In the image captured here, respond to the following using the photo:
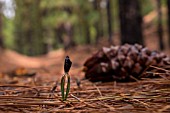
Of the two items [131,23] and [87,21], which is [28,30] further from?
[131,23]

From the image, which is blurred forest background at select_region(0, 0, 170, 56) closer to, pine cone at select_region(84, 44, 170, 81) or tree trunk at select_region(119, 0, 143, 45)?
tree trunk at select_region(119, 0, 143, 45)

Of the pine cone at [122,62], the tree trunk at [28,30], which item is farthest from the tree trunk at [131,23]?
the tree trunk at [28,30]

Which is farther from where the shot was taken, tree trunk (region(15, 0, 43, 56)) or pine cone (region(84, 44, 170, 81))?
tree trunk (region(15, 0, 43, 56))

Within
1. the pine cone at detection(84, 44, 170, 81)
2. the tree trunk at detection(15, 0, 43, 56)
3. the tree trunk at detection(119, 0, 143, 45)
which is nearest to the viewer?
the pine cone at detection(84, 44, 170, 81)

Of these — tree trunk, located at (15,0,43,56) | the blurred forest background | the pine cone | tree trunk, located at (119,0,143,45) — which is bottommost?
the pine cone

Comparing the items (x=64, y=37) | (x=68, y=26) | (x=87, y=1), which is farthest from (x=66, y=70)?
(x=64, y=37)

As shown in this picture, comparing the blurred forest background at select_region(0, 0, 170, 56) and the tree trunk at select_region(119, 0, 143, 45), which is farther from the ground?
the blurred forest background at select_region(0, 0, 170, 56)

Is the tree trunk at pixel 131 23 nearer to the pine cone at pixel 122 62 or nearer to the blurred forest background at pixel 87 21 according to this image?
the blurred forest background at pixel 87 21

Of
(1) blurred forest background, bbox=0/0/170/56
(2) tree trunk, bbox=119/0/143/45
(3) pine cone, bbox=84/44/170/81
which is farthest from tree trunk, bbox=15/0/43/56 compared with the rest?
(3) pine cone, bbox=84/44/170/81

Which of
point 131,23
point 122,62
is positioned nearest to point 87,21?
point 131,23

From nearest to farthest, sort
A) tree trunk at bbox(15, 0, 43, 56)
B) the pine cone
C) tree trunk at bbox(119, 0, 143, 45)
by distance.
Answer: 1. the pine cone
2. tree trunk at bbox(119, 0, 143, 45)
3. tree trunk at bbox(15, 0, 43, 56)
